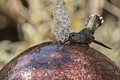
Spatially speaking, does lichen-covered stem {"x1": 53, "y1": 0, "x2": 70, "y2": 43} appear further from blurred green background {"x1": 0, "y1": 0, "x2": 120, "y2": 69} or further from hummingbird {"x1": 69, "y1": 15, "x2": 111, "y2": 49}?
blurred green background {"x1": 0, "y1": 0, "x2": 120, "y2": 69}

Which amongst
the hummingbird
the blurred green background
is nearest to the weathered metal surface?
the hummingbird

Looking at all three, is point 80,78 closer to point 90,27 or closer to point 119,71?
point 119,71

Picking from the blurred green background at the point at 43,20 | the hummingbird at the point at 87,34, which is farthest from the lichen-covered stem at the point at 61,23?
the blurred green background at the point at 43,20

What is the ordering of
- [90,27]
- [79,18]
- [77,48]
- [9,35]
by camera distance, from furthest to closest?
[9,35] → [79,18] → [90,27] → [77,48]

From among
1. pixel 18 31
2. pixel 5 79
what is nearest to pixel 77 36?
pixel 5 79

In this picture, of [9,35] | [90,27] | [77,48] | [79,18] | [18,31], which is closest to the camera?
[77,48]

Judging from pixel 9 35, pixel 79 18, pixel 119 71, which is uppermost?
pixel 119 71

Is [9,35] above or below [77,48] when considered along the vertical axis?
below
